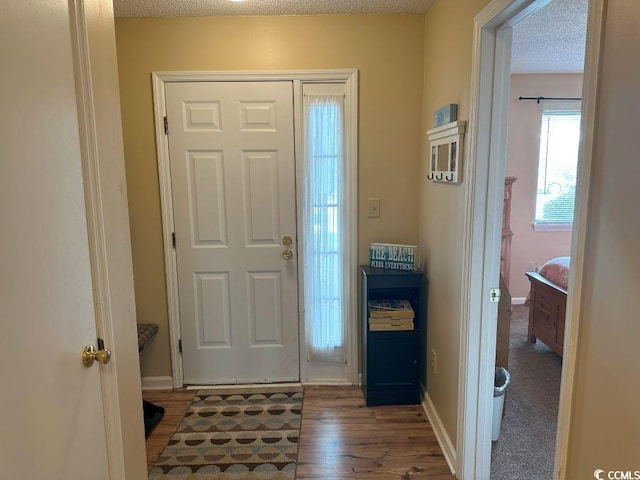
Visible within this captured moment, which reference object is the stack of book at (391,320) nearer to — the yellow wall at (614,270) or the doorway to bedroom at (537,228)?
the doorway to bedroom at (537,228)

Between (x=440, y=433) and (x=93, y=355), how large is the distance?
72.8 inches

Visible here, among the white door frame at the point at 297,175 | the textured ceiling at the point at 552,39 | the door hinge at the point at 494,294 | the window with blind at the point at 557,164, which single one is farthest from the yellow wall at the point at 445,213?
the window with blind at the point at 557,164

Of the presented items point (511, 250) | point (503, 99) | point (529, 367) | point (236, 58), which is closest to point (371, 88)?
point (236, 58)

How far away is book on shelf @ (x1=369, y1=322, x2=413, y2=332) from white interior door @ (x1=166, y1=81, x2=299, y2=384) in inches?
22.7

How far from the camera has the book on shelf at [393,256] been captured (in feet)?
8.75

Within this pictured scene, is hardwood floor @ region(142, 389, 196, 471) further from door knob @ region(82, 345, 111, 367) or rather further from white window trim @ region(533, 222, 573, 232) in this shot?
white window trim @ region(533, 222, 573, 232)

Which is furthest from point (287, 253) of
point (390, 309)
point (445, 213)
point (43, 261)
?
point (43, 261)

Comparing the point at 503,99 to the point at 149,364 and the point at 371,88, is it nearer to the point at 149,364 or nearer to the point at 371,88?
the point at 371,88

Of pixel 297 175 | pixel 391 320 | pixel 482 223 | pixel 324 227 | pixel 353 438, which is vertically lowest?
pixel 353 438

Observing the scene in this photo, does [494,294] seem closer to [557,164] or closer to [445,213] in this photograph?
[445,213]

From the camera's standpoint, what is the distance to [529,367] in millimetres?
3170

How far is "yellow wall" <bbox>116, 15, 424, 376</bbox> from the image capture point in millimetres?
2602

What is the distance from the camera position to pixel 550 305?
11.0 ft

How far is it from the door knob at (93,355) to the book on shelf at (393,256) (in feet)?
5.79
